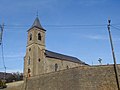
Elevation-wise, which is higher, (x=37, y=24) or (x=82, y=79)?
(x=37, y=24)

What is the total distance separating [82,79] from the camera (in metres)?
23.3

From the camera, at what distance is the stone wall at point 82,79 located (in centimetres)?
2099

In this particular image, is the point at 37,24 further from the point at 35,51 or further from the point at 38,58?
the point at 38,58

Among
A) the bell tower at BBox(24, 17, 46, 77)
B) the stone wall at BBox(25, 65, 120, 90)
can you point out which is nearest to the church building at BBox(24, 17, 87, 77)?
the bell tower at BBox(24, 17, 46, 77)

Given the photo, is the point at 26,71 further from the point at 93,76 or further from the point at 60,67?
the point at 93,76

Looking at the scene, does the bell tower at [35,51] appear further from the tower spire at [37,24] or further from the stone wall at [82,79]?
the stone wall at [82,79]

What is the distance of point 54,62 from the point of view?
46.1 metres

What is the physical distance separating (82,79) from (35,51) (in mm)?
23801

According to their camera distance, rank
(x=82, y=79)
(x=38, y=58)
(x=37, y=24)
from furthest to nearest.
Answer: (x=37, y=24) → (x=38, y=58) → (x=82, y=79)

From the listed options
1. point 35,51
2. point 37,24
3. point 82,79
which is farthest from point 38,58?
point 82,79

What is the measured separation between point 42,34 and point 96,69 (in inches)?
1128

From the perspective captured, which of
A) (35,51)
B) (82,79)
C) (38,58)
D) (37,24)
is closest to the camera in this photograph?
(82,79)

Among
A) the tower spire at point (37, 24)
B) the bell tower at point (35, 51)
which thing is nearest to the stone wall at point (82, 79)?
the bell tower at point (35, 51)

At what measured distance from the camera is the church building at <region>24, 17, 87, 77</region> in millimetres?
43300
